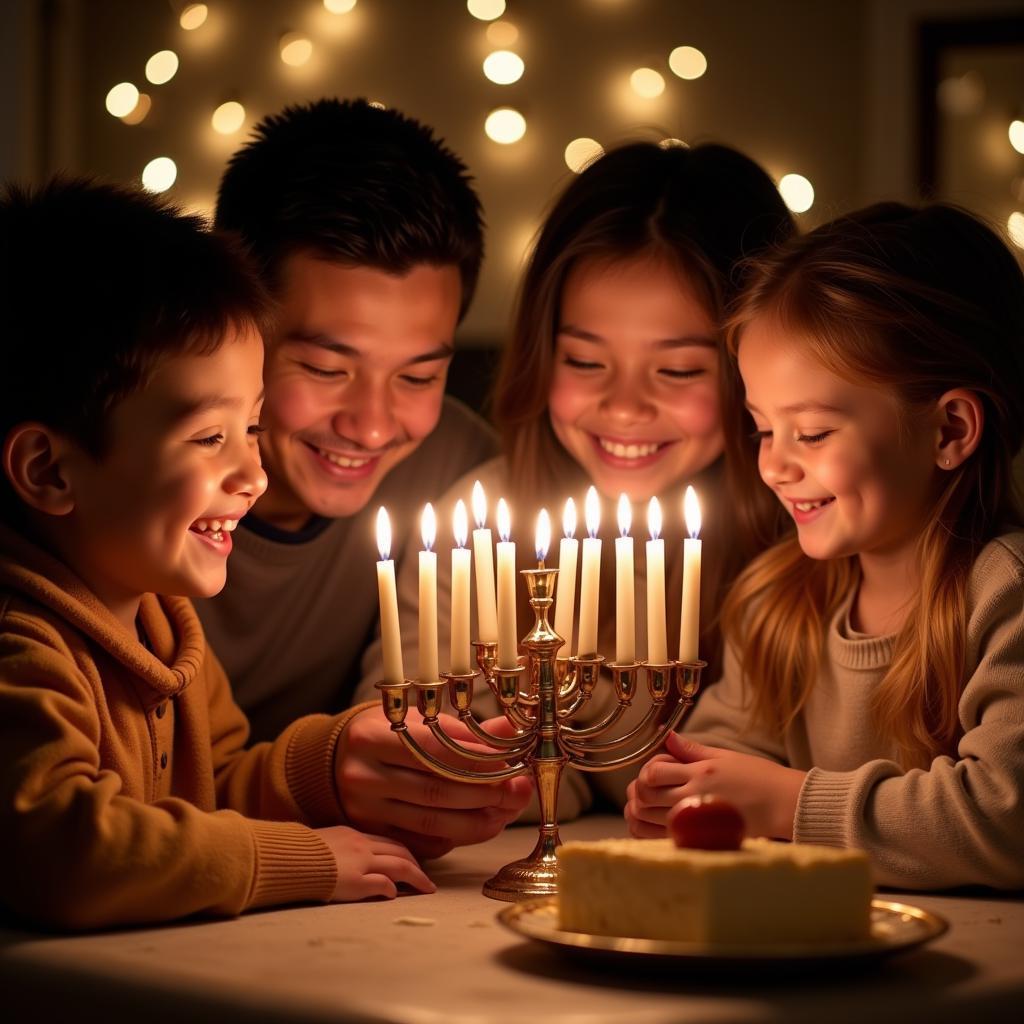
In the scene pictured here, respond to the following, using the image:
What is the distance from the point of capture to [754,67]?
343 cm

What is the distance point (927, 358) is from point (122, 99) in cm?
254

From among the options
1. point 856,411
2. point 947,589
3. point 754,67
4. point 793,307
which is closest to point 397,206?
point 793,307

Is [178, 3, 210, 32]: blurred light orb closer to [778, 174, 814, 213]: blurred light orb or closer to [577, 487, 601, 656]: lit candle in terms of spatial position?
[778, 174, 814, 213]: blurred light orb

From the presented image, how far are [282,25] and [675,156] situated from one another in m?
1.80

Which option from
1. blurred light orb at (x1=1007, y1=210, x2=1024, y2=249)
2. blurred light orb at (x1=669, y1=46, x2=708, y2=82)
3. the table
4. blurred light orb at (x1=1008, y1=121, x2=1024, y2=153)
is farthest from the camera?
blurred light orb at (x1=669, y1=46, x2=708, y2=82)

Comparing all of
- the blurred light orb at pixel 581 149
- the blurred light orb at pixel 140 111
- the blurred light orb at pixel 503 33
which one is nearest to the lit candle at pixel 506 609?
the blurred light orb at pixel 581 149

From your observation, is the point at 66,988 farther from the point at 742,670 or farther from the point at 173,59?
the point at 173,59

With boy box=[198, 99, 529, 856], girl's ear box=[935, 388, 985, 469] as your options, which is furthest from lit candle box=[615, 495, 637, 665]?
boy box=[198, 99, 529, 856]

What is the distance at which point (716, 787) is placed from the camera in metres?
1.55

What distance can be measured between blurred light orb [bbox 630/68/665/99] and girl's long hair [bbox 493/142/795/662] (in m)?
1.29

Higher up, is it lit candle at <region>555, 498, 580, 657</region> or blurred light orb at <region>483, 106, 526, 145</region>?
blurred light orb at <region>483, 106, 526, 145</region>

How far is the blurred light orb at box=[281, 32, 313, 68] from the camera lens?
11.6ft

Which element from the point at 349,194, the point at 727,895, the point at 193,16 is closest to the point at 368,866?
the point at 727,895

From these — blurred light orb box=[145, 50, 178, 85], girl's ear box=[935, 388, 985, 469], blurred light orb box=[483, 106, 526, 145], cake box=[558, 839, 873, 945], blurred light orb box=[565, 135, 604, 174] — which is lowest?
cake box=[558, 839, 873, 945]
